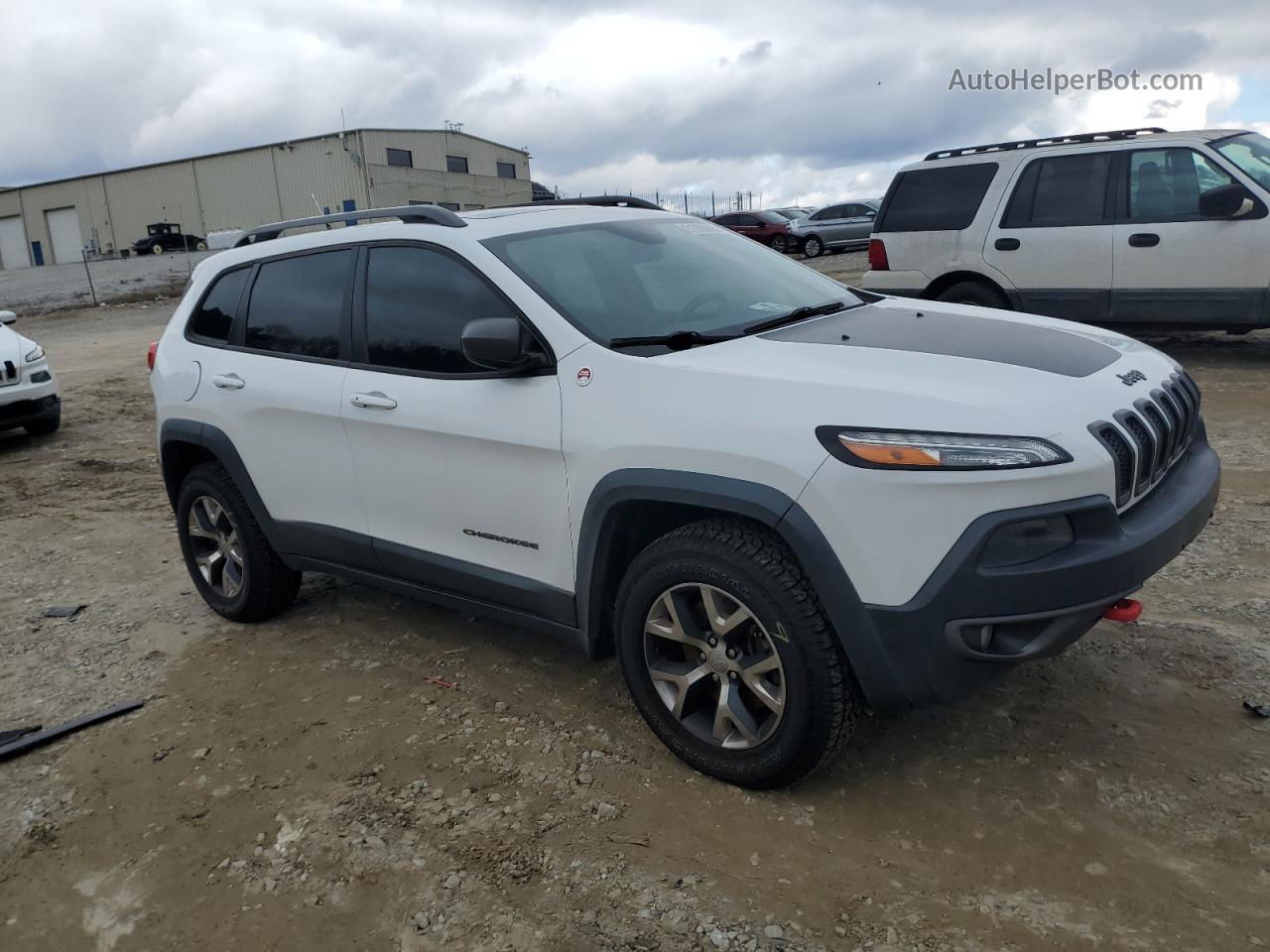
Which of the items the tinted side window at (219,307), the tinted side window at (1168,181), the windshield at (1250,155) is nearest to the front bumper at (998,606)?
the tinted side window at (219,307)

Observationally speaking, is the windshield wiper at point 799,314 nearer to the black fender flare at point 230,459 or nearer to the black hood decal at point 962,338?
the black hood decal at point 962,338

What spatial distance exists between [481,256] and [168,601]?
2.85 metres

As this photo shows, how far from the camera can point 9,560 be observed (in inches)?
243

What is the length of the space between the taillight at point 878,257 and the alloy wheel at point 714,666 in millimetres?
7090

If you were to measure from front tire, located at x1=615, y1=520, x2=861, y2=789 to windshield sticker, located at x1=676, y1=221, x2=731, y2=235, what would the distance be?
1.71 metres

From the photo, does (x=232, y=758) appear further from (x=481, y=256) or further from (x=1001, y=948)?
(x=1001, y=948)

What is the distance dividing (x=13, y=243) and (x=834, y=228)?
52.2m

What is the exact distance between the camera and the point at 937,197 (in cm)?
918

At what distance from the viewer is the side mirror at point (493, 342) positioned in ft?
10.6

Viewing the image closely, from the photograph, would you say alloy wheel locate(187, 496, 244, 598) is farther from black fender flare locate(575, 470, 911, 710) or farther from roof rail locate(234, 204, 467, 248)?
black fender flare locate(575, 470, 911, 710)

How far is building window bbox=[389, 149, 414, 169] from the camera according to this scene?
48.8m

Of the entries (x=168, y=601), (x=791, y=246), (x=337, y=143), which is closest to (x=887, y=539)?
(x=168, y=601)

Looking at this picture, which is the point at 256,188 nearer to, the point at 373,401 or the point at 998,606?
the point at 373,401

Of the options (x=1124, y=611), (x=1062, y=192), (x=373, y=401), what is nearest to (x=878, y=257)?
(x=1062, y=192)
